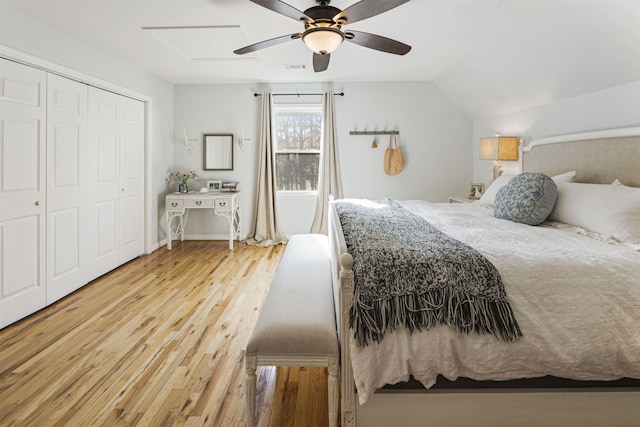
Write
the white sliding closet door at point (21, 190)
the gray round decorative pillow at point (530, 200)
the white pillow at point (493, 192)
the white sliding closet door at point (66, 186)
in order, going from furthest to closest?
1. the white pillow at point (493, 192)
2. the white sliding closet door at point (66, 186)
3. the white sliding closet door at point (21, 190)
4. the gray round decorative pillow at point (530, 200)

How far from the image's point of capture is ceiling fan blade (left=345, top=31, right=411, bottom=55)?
2.63m

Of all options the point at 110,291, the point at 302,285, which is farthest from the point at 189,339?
the point at 110,291

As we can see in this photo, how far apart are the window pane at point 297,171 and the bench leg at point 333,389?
4385 millimetres

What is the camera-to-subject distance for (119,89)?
13.6 ft

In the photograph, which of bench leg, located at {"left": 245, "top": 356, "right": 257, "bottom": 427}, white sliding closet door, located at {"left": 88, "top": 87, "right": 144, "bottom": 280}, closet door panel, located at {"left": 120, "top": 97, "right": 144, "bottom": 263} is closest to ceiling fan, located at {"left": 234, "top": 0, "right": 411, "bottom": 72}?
bench leg, located at {"left": 245, "top": 356, "right": 257, "bottom": 427}

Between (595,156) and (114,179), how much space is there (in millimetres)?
4729

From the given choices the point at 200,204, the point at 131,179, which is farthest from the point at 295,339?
the point at 200,204

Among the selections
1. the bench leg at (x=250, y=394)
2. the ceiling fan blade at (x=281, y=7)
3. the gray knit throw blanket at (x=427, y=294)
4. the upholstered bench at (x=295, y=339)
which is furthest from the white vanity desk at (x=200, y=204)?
the gray knit throw blanket at (x=427, y=294)

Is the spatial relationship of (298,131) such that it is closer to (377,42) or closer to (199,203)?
(199,203)

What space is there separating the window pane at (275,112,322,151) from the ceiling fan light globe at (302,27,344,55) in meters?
3.18

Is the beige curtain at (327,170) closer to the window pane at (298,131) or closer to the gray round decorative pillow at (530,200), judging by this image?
the window pane at (298,131)

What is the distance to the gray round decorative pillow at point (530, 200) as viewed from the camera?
8.52 feet

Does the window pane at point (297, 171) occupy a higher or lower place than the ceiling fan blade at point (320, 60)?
lower

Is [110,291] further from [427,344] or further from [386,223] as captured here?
[427,344]
